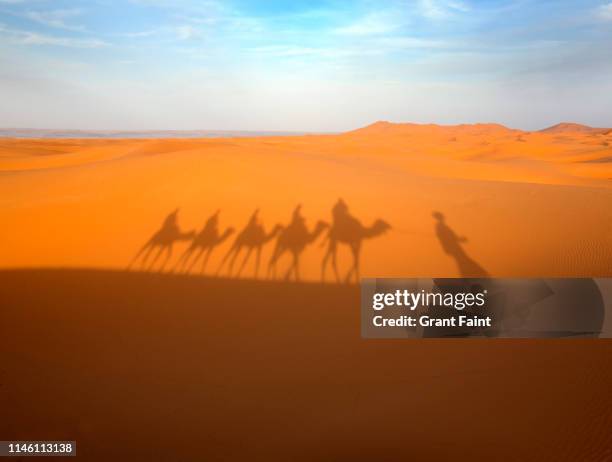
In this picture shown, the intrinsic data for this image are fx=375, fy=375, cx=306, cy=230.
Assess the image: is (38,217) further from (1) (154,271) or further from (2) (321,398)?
(2) (321,398)

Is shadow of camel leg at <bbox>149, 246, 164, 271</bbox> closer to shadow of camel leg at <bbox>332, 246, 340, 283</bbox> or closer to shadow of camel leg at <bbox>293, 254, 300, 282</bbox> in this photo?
shadow of camel leg at <bbox>293, 254, 300, 282</bbox>

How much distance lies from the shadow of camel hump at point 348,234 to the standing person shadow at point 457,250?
0.86 meters

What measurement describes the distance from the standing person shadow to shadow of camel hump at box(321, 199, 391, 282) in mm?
860

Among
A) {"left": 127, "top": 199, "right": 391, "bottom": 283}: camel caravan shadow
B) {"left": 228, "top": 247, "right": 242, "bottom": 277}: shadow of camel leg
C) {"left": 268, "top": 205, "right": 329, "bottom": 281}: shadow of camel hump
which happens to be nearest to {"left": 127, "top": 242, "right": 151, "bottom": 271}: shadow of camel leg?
{"left": 127, "top": 199, "right": 391, "bottom": 283}: camel caravan shadow

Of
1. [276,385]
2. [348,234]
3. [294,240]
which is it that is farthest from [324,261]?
[276,385]

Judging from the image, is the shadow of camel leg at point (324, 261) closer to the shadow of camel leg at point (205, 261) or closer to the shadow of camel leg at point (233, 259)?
the shadow of camel leg at point (233, 259)

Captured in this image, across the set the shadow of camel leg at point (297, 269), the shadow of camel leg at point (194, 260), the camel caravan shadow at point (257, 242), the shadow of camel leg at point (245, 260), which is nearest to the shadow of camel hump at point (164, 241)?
the camel caravan shadow at point (257, 242)

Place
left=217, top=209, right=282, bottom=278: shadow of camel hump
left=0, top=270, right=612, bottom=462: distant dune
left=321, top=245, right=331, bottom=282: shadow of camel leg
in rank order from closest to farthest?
1. left=0, top=270, right=612, bottom=462: distant dune
2. left=321, top=245, right=331, bottom=282: shadow of camel leg
3. left=217, top=209, right=282, bottom=278: shadow of camel hump

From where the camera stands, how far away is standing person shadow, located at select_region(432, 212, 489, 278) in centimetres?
504

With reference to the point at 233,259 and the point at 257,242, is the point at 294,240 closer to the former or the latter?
the point at 257,242

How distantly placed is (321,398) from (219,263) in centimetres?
270

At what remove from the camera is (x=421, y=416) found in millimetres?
3055

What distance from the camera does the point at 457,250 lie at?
5.54 metres

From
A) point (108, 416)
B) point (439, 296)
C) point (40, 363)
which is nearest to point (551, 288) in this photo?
point (439, 296)
